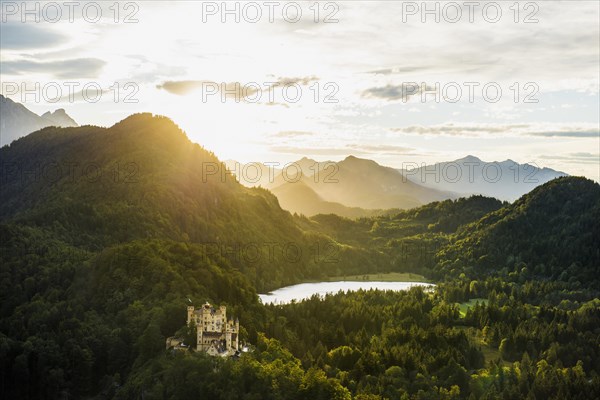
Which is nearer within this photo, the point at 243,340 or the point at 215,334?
the point at 215,334

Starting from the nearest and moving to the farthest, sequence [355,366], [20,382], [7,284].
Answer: [20,382], [355,366], [7,284]

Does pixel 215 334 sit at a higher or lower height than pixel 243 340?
higher

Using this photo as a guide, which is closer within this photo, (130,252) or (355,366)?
(355,366)

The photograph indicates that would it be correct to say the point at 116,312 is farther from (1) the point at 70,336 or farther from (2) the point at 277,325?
(2) the point at 277,325

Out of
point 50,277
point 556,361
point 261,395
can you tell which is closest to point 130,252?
point 50,277

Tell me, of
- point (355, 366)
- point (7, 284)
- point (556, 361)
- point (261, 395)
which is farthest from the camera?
point (7, 284)

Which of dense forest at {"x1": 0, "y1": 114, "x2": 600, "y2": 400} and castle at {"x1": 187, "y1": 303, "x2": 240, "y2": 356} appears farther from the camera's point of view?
castle at {"x1": 187, "y1": 303, "x2": 240, "y2": 356}

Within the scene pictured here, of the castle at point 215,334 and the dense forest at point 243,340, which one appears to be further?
the castle at point 215,334

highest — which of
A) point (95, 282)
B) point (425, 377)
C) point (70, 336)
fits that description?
point (95, 282)
